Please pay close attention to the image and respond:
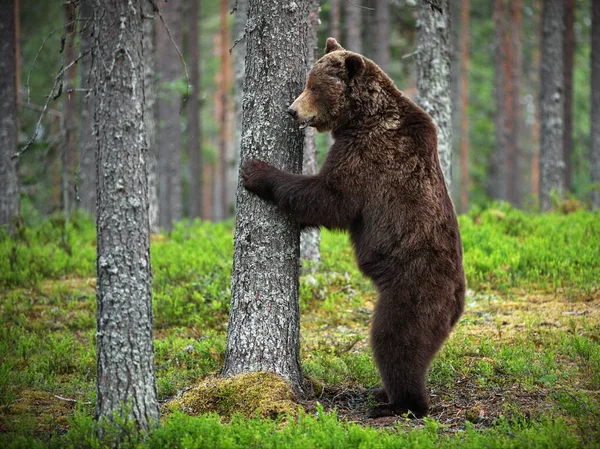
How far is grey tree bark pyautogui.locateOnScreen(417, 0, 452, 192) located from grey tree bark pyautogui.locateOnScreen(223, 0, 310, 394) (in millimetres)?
5184

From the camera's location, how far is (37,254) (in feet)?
34.4

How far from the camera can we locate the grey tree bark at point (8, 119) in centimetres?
1247

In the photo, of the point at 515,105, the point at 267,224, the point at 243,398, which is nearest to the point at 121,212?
the point at 267,224

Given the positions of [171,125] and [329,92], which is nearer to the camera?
[329,92]

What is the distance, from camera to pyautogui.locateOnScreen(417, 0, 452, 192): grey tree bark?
10.2m

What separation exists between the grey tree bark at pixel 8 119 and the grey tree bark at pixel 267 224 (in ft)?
28.7

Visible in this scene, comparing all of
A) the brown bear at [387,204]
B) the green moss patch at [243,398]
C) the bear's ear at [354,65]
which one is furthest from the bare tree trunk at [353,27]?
the green moss patch at [243,398]

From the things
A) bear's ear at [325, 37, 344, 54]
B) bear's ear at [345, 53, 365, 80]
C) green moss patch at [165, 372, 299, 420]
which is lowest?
green moss patch at [165, 372, 299, 420]

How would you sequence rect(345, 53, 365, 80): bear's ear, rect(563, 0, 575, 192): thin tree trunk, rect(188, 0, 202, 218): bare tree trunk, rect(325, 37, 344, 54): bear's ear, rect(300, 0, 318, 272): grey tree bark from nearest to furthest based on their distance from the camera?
rect(345, 53, 365, 80): bear's ear < rect(325, 37, 344, 54): bear's ear < rect(300, 0, 318, 272): grey tree bark < rect(563, 0, 575, 192): thin tree trunk < rect(188, 0, 202, 218): bare tree trunk

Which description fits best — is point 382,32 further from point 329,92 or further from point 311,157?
point 329,92

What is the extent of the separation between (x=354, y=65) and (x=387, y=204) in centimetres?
134

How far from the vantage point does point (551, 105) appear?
17.1m

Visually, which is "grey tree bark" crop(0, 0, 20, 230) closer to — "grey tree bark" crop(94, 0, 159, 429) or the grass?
the grass

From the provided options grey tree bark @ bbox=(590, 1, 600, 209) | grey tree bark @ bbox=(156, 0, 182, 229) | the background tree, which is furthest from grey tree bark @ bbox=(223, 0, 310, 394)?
grey tree bark @ bbox=(156, 0, 182, 229)
